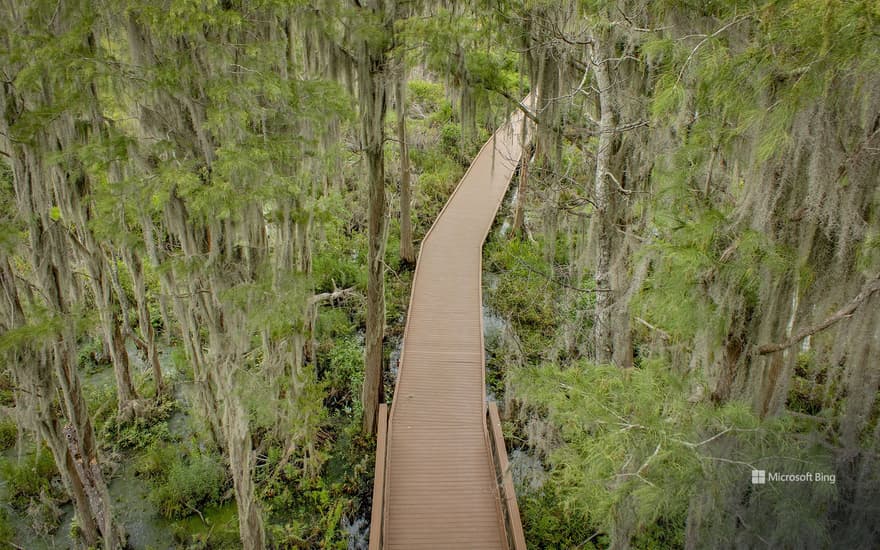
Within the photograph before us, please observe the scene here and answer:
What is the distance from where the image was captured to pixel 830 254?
11.8 feet

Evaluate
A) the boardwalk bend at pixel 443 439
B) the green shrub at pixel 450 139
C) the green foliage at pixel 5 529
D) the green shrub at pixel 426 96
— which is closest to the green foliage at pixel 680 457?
the boardwalk bend at pixel 443 439

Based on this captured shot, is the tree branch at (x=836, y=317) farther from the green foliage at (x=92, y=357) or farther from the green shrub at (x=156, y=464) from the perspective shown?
the green foliage at (x=92, y=357)

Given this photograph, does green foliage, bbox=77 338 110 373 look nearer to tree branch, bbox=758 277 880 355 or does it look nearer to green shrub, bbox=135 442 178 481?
green shrub, bbox=135 442 178 481

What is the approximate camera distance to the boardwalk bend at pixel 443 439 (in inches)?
274

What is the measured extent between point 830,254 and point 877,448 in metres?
1.29

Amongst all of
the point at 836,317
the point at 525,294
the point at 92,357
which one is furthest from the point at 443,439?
the point at 92,357

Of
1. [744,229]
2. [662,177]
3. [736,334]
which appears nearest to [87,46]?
[662,177]

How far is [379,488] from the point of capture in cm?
730

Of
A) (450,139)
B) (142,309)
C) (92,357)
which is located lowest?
(92,357)

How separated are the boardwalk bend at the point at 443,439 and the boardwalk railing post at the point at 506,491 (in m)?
0.01

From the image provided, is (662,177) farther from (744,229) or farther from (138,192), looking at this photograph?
(138,192)

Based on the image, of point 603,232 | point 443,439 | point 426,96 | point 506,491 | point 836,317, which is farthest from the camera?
point 426,96

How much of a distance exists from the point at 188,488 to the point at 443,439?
13.3 feet

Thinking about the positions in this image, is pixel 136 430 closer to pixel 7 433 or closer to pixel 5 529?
pixel 7 433
